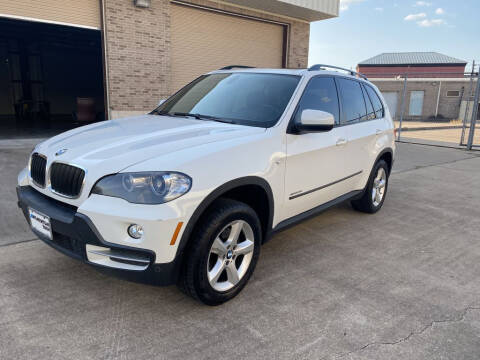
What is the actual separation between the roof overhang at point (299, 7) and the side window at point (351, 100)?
27.8 feet

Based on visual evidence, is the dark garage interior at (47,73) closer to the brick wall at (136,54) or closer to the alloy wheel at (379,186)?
the brick wall at (136,54)

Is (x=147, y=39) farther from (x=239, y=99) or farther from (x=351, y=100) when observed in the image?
(x=239, y=99)

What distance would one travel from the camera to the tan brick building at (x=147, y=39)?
9.80m

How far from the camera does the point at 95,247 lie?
254 centimetres

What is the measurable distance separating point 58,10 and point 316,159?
837 centimetres

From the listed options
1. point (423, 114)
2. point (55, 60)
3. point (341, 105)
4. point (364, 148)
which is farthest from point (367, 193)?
point (423, 114)

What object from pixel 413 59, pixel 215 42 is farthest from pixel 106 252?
pixel 413 59

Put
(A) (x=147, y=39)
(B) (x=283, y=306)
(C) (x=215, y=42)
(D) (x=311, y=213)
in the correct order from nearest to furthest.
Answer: (B) (x=283, y=306), (D) (x=311, y=213), (A) (x=147, y=39), (C) (x=215, y=42)

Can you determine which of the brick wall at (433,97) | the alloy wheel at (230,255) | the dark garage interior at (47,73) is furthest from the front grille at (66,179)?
the brick wall at (433,97)

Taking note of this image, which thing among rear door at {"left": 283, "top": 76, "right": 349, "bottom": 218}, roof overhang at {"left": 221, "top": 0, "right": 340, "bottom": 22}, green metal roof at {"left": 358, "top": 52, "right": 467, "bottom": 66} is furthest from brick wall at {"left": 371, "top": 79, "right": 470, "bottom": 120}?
rear door at {"left": 283, "top": 76, "right": 349, "bottom": 218}

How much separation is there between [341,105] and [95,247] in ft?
9.81

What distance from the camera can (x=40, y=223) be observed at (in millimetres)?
2883

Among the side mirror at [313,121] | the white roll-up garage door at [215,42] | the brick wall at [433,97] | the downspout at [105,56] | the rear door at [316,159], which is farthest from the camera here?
the brick wall at [433,97]

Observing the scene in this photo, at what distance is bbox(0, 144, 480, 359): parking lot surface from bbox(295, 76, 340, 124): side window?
1422 millimetres
